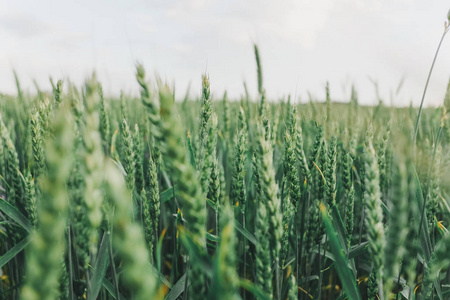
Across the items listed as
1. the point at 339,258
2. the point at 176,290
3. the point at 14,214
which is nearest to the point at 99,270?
the point at 176,290

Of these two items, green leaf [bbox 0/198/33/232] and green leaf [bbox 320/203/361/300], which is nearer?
green leaf [bbox 320/203/361/300]

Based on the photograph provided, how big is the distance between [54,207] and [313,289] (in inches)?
60.3

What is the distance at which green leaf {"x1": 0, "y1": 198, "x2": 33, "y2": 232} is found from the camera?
1.07 metres

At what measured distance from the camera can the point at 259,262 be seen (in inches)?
24.0

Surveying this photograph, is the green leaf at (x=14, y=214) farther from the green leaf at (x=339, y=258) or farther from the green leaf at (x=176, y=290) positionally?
the green leaf at (x=339, y=258)

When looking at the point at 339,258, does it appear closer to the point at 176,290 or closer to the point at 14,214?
the point at 176,290

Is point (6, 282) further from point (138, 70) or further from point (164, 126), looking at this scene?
point (164, 126)

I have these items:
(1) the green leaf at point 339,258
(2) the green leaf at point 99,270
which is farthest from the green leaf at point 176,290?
(1) the green leaf at point 339,258

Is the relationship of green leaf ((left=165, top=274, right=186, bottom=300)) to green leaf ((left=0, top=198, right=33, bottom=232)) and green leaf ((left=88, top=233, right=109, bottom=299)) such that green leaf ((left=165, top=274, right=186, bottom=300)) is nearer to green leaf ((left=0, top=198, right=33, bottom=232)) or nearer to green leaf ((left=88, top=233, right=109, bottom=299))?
green leaf ((left=88, top=233, right=109, bottom=299))

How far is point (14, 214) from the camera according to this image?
1096 millimetres

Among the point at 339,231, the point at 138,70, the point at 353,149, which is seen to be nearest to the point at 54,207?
the point at 138,70

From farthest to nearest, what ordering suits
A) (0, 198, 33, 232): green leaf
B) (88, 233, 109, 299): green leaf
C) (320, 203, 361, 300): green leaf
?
(0, 198, 33, 232): green leaf, (88, 233, 109, 299): green leaf, (320, 203, 361, 300): green leaf

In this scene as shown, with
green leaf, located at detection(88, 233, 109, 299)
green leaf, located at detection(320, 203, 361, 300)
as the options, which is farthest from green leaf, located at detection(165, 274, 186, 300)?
green leaf, located at detection(320, 203, 361, 300)

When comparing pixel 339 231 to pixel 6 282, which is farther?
pixel 6 282
